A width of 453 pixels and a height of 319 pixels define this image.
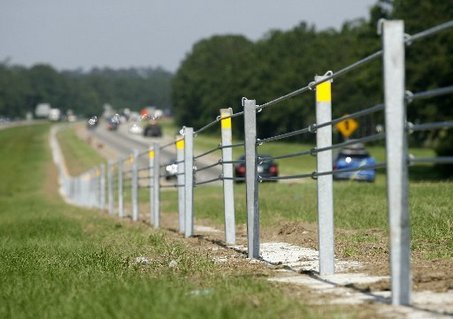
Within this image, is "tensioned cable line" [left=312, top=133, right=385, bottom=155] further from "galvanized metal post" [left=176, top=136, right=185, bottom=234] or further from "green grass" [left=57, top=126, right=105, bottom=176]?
"green grass" [left=57, top=126, right=105, bottom=176]

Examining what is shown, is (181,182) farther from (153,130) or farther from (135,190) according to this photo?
(153,130)

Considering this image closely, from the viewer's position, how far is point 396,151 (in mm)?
6660

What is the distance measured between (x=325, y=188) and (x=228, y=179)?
176 inches

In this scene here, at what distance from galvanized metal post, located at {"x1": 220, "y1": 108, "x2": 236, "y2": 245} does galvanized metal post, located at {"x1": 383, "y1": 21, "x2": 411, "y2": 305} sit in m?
6.37

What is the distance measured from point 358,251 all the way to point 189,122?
480ft

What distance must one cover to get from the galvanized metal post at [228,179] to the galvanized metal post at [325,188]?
4.13 m

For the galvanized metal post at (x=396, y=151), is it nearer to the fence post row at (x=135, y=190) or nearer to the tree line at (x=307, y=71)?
the fence post row at (x=135, y=190)

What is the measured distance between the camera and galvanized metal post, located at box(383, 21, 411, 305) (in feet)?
21.5

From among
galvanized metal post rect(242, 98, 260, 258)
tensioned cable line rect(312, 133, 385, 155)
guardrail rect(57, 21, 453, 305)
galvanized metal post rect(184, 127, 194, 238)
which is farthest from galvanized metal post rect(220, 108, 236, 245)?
tensioned cable line rect(312, 133, 385, 155)

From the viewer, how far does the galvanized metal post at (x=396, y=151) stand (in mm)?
6566

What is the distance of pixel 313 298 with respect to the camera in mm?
6910

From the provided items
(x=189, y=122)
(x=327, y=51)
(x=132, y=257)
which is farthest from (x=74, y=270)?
(x=189, y=122)

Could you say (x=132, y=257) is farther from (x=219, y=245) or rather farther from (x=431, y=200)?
(x=431, y=200)

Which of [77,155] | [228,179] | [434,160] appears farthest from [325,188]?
[77,155]
